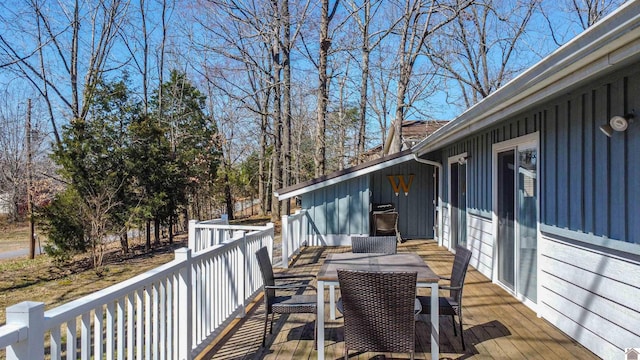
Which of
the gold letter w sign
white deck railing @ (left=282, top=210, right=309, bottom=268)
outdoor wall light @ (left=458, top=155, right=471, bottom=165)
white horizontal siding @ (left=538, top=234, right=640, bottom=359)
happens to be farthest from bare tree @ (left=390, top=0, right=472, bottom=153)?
white horizontal siding @ (left=538, top=234, right=640, bottom=359)

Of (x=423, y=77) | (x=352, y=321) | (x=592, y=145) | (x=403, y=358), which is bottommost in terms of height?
(x=403, y=358)

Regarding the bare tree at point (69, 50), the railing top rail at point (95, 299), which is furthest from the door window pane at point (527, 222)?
the bare tree at point (69, 50)

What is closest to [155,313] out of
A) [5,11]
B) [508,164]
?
[508,164]

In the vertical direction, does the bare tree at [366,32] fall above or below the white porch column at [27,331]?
above

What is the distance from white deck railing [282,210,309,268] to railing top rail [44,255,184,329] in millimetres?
4451

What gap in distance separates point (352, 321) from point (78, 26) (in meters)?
14.4

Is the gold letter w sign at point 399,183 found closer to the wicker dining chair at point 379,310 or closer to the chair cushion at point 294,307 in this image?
the chair cushion at point 294,307

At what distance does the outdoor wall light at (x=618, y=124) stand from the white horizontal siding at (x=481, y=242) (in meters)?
3.01

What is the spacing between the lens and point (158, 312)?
2.85 meters

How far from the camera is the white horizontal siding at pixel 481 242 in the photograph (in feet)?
19.7

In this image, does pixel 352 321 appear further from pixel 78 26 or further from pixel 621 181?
pixel 78 26

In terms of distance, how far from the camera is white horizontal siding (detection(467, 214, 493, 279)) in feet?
19.7

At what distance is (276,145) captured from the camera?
50.0 feet

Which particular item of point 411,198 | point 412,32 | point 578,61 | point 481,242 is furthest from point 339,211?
point 412,32
